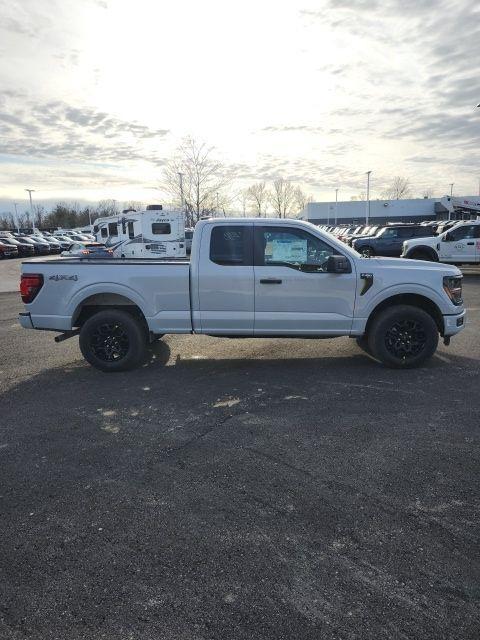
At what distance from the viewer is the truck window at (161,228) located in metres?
23.6

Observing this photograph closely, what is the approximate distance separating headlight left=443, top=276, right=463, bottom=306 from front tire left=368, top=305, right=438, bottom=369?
1.33ft

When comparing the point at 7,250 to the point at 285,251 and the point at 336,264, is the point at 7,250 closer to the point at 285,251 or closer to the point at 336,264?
the point at 285,251

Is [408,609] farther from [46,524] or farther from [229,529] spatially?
[46,524]

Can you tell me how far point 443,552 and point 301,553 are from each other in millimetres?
818

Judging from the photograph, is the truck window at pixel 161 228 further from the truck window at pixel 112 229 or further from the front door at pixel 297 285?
the front door at pixel 297 285

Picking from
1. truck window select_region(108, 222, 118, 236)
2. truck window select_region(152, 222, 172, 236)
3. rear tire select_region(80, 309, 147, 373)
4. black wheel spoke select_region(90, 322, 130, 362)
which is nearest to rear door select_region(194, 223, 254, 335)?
rear tire select_region(80, 309, 147, 373)

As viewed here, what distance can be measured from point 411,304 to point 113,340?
13.4 feet

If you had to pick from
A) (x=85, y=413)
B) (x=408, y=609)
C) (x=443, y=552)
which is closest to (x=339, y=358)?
(x=85, y=413)

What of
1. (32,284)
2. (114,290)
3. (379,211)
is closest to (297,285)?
(114,290)

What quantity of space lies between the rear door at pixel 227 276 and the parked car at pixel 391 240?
15.7m

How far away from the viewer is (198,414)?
4672mm

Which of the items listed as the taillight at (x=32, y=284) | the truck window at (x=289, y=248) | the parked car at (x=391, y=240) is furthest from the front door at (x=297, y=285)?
the parked car at (x=391, y=240)

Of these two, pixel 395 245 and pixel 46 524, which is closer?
pixel 46 524

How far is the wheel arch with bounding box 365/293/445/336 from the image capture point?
6.05m
